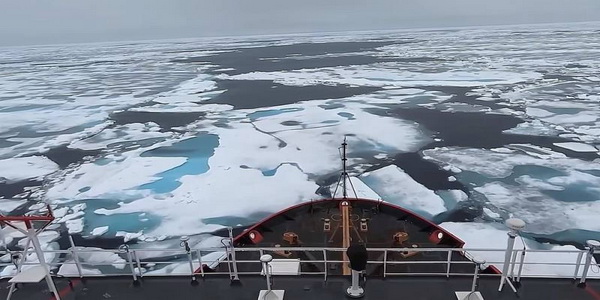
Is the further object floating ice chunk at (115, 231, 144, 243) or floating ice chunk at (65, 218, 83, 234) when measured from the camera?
floating ice chunk at (65, 218, 83, 234)

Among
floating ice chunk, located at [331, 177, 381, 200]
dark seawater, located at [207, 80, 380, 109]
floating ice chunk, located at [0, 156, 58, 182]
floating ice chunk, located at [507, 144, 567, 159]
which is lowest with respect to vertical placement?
dark seawater, located at [207, 80, 380, 109]

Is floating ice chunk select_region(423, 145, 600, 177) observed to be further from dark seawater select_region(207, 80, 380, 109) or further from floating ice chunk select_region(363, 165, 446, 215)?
dark seawater select_region(207, 80, 380, 109)

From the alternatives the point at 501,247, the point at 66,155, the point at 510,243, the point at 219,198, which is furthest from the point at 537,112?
the point at 66,155

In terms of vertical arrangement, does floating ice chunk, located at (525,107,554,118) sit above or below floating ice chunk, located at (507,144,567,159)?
above

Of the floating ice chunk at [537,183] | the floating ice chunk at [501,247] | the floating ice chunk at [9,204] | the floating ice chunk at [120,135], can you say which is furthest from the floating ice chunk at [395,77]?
the floating ice chunk at [9,204]

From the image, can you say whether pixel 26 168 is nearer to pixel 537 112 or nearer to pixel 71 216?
pixel 71 216

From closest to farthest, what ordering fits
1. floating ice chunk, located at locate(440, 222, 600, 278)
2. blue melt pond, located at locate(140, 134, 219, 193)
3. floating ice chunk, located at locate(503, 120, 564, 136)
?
floating ice chunk, located at locate(440, 222, 600, 278)
blue melt pond, located at locate(140, 134, 219, 193)
floating ice chunk, located at locate(503, 120, 564, 136)

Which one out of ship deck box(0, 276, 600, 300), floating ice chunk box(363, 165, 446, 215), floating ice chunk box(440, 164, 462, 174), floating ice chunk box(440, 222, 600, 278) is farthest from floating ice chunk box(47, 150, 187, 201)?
floating ice chunk box(440, 222, 600, 278)
